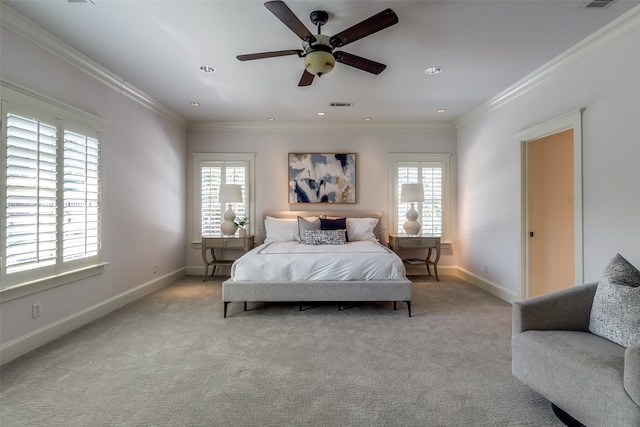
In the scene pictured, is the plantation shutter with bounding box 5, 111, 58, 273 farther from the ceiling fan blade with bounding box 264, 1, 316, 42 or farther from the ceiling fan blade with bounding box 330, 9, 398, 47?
the ceiling fan blade with bounding box 330, 9, 398, 47

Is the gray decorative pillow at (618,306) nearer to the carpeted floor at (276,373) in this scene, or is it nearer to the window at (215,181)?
the carpeted floor at (276,373)

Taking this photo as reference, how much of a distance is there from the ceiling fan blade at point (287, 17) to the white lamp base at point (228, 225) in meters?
3.40

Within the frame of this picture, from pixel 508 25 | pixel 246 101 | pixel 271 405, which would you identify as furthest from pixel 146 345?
pixel 508 25

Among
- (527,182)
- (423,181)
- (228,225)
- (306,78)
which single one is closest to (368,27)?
(306,78)

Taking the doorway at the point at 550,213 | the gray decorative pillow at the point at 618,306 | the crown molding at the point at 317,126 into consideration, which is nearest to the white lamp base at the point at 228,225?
the crown molding at the point at 317,126

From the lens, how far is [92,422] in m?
1.66

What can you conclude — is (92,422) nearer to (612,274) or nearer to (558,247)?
(612,274)

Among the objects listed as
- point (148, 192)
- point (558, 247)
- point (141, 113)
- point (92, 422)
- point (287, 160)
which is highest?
point (141, 113)

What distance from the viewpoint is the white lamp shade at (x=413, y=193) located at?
197 inches

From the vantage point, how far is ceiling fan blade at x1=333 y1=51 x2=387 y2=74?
243 centimetres

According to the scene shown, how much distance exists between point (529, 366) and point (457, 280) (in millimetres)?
3356

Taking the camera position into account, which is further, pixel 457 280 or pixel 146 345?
pixel 457 280

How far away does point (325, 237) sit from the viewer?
4.48m

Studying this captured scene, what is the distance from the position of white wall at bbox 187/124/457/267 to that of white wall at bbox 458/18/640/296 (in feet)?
4.15
